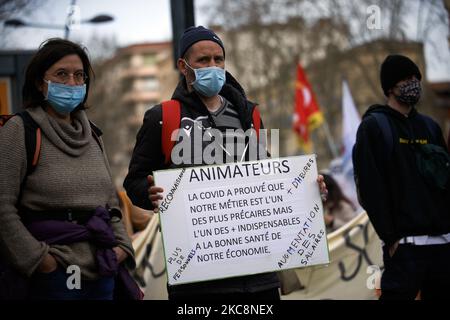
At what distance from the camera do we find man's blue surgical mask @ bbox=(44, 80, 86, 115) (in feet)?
13.8

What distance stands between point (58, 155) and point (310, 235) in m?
1.25

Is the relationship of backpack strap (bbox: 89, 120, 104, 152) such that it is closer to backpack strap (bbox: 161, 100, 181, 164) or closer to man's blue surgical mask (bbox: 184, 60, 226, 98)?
backpack strap (bbox: 161, 100, 181, 164)

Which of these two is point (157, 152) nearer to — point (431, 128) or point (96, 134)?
point (96, 134)

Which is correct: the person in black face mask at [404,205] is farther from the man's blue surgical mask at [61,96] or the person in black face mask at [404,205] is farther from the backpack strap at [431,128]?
the man's blue surgical mask at [61,96]

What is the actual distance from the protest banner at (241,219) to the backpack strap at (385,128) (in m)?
0.90

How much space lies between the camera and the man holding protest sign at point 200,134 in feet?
12.8

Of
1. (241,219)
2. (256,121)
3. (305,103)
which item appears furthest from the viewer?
(305,103)

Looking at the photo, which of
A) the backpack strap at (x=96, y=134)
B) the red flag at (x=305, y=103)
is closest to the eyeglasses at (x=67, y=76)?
the backpack strap at (x=96, y=134)

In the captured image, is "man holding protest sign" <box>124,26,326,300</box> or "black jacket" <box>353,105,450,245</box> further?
"black jacket" <box>353,105,450,245</box>

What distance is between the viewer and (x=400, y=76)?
499 centimetres

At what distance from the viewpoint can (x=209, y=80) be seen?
4.13 metres

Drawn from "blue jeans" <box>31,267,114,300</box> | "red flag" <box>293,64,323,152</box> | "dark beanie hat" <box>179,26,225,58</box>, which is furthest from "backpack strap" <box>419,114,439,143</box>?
"red flag" <box>293,64,323,152</box>

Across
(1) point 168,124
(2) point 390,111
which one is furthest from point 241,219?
(2) point 390,111

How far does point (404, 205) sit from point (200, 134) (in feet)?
4.43
